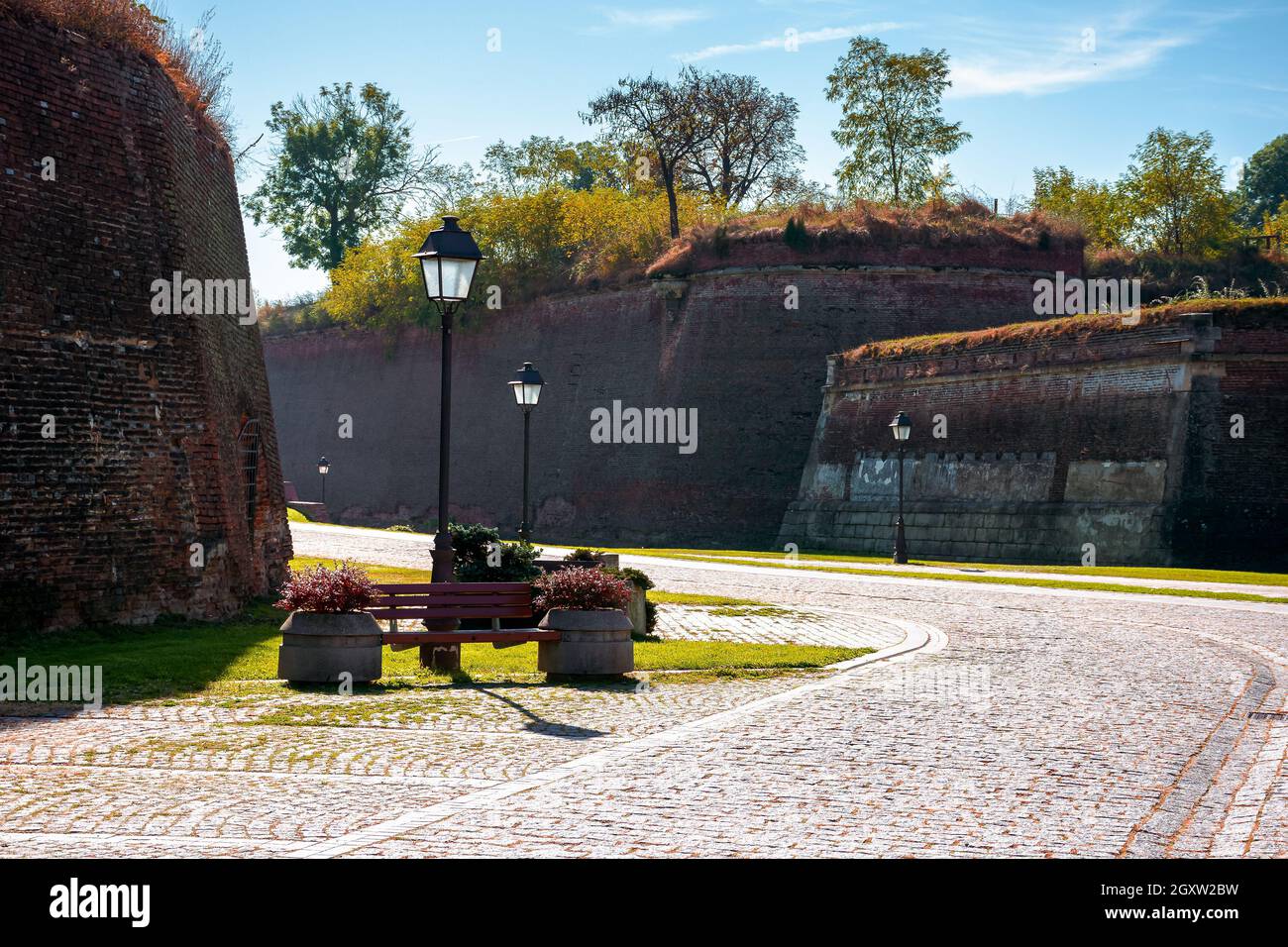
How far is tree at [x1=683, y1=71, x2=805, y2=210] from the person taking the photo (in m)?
58.8

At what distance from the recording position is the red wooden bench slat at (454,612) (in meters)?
12.3

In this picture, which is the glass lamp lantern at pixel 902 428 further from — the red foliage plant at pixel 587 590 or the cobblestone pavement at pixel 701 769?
the red foliage plant at pixel 587 590

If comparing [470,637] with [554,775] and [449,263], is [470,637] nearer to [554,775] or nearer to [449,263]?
[449,263]

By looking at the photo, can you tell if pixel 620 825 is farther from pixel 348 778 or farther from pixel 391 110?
pixel 391 110

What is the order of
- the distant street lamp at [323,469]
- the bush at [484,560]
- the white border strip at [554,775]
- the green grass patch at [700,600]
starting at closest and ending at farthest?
1. the white border strip at [554,775]
2. the bush at [484,560]
3. the green grass patch at [700,600]
4. the distant street lamp at [323,469]

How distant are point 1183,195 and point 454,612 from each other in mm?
49177

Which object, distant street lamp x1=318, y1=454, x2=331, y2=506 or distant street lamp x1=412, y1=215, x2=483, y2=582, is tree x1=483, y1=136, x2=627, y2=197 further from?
distant street lamp x1=412, y1=215, x2=483, y2=582

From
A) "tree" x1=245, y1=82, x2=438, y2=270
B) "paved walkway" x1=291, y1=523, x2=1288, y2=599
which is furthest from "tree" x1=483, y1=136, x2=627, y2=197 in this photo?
"paved walkway" x1=291, y1=523, x2=1288, y2=599

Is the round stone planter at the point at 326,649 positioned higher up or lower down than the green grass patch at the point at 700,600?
higher up

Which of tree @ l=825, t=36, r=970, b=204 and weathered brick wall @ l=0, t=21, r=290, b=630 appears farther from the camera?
A: tree @ l=825, t=36, r=970, b=204

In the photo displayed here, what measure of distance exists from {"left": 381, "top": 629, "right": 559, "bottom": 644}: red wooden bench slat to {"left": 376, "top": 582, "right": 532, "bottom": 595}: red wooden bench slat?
43 centimetres

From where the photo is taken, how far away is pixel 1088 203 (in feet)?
198

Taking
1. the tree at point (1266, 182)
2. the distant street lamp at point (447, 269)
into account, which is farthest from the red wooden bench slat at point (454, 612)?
the tree at point (1266, 182)

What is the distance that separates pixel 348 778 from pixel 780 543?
32.5 m
